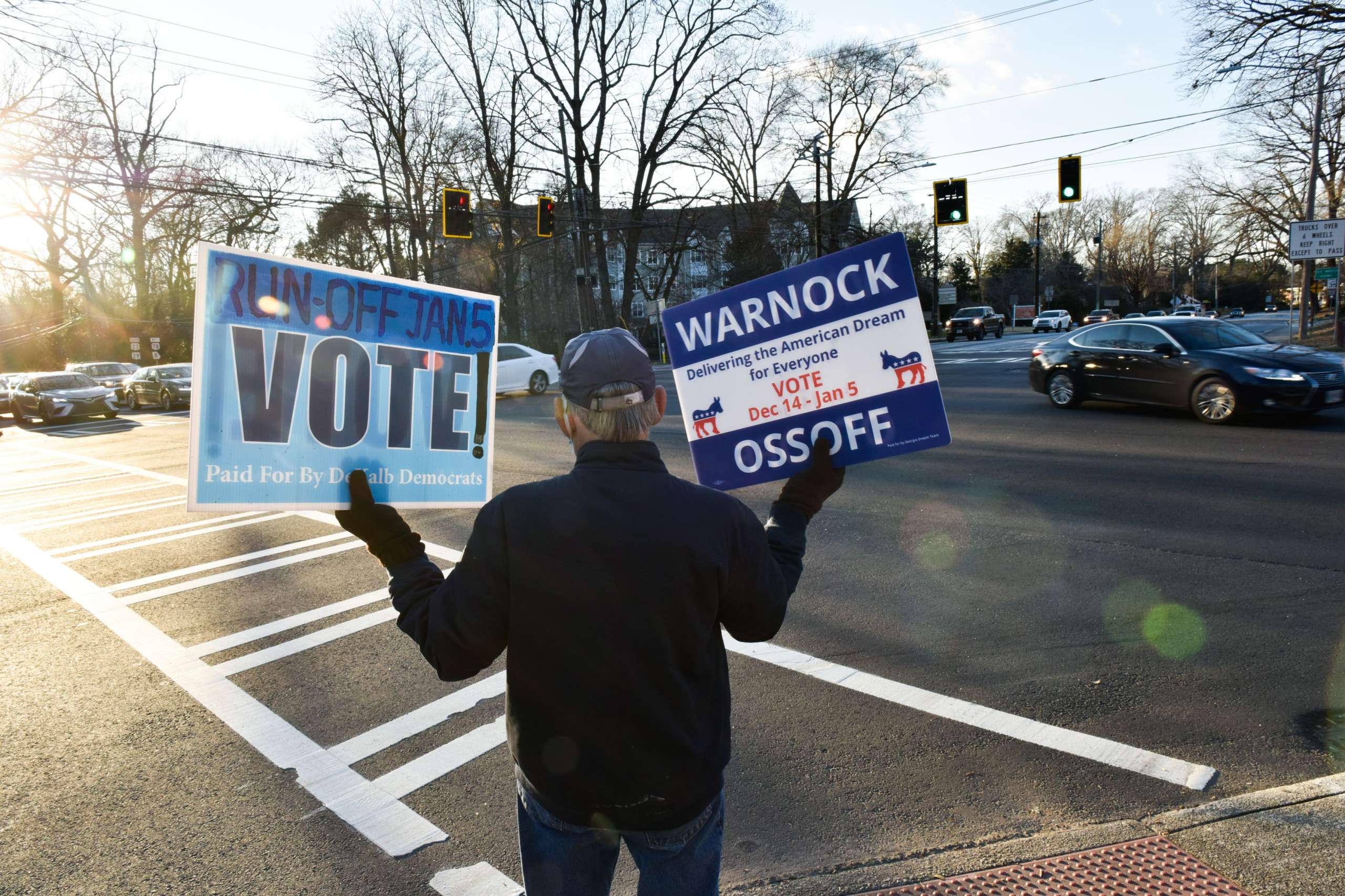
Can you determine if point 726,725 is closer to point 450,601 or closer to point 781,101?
point 450,601

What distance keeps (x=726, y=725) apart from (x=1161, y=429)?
12301 mm

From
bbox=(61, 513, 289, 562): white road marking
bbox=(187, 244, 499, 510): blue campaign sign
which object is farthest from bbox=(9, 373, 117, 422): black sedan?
bbox=(187, 244, 499, 510): blue campaign sign

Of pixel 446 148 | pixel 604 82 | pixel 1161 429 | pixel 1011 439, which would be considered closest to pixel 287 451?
pixel 1011 439

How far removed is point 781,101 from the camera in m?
46.9

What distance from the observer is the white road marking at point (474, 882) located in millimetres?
2844

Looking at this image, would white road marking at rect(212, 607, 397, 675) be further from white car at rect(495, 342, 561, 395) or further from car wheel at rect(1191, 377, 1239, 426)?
white car at rect(495, 342, 561, 395)

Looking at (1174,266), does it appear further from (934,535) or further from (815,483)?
(815,483)

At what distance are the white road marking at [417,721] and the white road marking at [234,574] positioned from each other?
3.04m

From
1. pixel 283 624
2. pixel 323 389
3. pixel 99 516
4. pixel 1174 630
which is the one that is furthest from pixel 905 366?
pixel 99 516

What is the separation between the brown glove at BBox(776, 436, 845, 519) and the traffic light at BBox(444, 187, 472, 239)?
844 inches

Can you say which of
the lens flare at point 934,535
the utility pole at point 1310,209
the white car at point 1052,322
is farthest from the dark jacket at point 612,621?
the white car at point 1052,322

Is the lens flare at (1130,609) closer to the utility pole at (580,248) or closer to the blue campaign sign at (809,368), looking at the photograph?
the blue campaign sign at (809,368)

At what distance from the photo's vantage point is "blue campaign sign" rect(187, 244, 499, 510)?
2.17 meters

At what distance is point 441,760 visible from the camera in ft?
12.4
